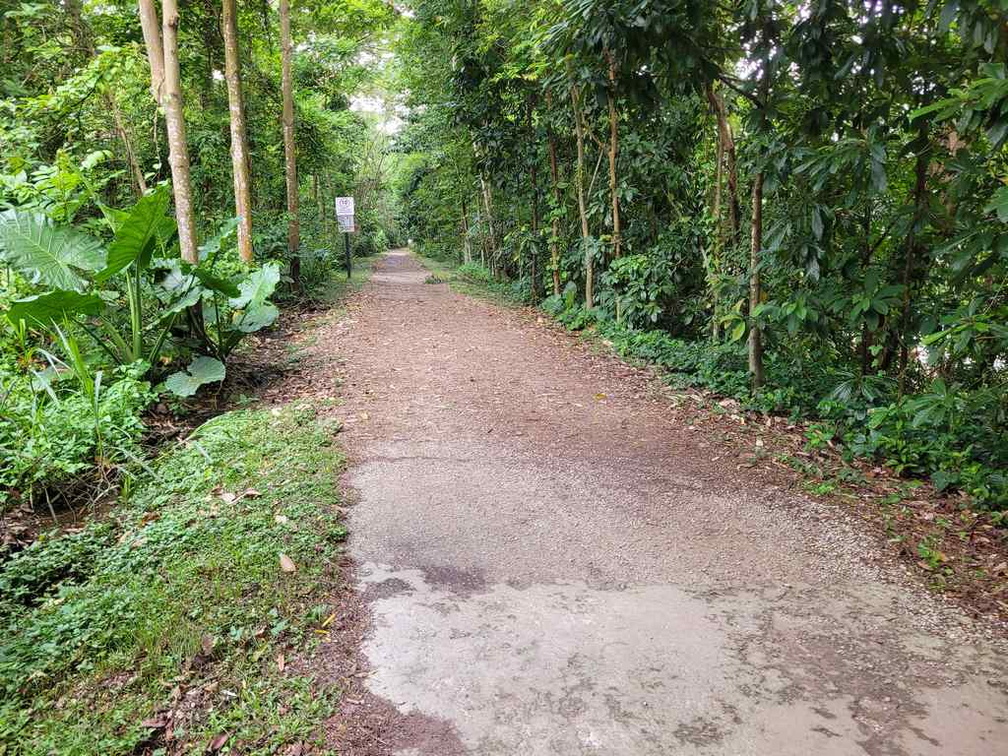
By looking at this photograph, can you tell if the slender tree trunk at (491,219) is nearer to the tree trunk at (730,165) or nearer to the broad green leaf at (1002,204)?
the tree trunk at (730,165)

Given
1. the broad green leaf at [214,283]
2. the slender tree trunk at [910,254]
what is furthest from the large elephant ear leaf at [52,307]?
the slender tree trunk at [910,254]

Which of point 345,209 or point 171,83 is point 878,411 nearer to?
point 171,83

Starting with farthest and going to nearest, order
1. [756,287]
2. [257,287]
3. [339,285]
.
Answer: [339,285]
[257,287]
[756,287]

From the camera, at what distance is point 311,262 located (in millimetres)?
12492

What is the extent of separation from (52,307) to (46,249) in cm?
86

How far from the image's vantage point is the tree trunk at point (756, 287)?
213 inches

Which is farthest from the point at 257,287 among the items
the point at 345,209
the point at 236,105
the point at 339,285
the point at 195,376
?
the point at 345,209

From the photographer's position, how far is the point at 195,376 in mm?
5371

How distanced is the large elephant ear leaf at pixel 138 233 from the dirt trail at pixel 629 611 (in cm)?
221

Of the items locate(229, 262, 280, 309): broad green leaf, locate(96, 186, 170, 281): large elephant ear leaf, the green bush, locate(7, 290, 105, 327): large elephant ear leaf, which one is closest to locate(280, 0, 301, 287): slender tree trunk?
locate(229, 262, 280, 309): broad green leaf

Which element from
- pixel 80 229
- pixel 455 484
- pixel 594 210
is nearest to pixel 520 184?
pixel 594 210

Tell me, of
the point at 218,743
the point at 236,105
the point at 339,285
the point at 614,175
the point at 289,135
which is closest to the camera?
the point at 218,743

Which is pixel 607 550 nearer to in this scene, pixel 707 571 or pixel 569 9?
pixel 707 571

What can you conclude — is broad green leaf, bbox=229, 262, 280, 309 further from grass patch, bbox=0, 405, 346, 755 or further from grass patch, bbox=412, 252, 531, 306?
grass patch, bbox=412, 252, 531, 306
